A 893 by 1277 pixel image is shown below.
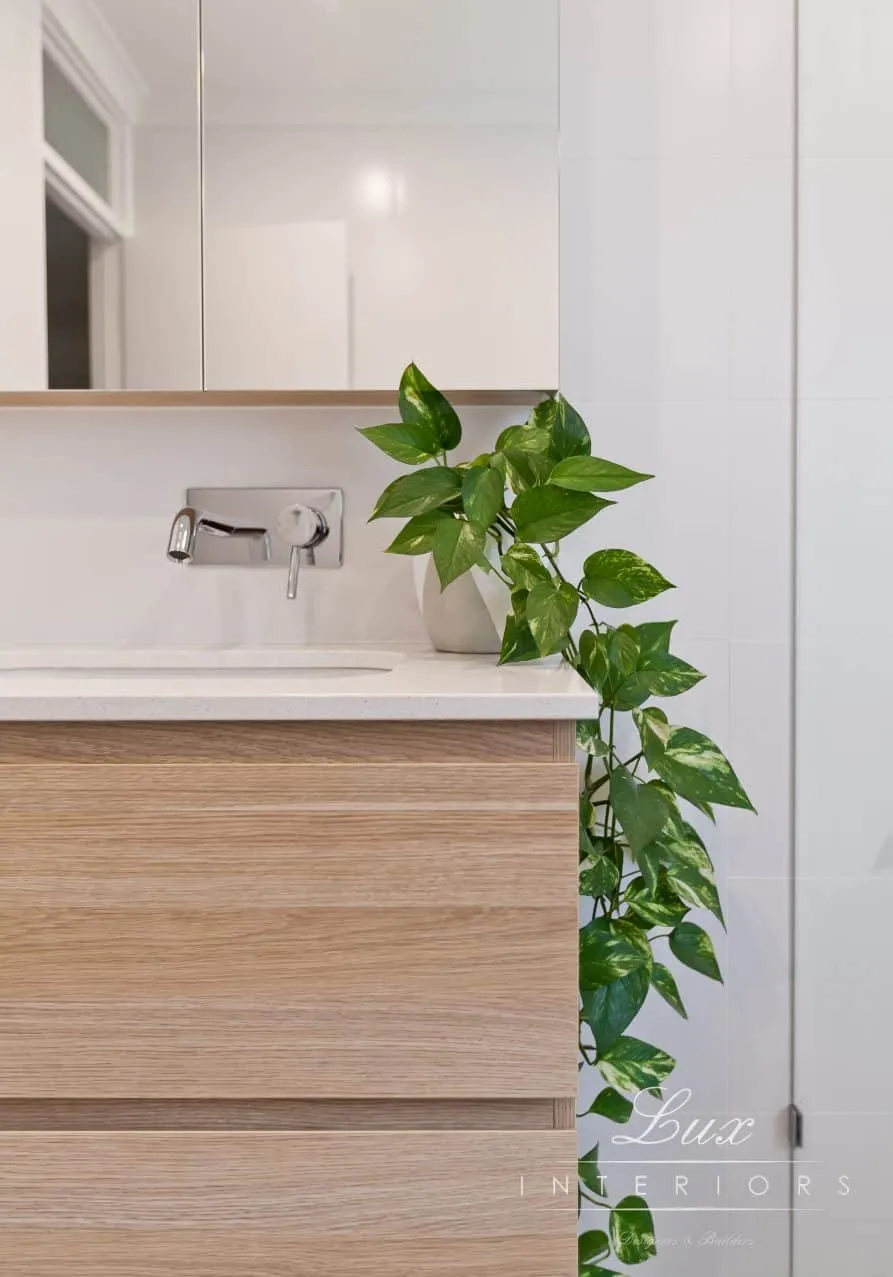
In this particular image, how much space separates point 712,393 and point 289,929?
2.82 ft

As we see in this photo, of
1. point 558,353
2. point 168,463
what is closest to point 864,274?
point 558,353

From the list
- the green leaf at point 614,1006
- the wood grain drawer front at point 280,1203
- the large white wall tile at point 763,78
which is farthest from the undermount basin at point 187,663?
the large white wall tile at point 763,78

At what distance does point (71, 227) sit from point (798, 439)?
90 cm

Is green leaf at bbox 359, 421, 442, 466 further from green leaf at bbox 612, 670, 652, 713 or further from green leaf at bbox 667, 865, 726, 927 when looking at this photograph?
green leaf at bbox 667, 865, 726, 927

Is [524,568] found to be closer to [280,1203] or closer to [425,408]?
[425,408]

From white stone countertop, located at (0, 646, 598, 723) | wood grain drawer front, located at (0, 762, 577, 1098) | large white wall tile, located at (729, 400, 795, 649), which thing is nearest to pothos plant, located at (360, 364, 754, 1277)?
white stone countertop, located at (0, 646, 598, 723)

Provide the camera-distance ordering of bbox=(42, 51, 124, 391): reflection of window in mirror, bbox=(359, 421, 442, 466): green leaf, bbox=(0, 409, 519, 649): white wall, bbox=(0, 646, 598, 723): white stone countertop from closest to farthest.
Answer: bbox=(0, 646, 598, 723): white stone countertop, bbox=(359, 421, 442, 466): green leaf, bbox=(42, 51, 124, 391): reflection of window in mirror, bbox=(0, 409, 519, 649): white wall

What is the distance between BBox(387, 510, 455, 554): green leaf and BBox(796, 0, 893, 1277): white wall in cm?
52

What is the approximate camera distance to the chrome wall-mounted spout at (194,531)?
1.23 metres

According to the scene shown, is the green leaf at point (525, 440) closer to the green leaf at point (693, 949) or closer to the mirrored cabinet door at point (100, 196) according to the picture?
the mirrored cabinet door at point (100, 196)

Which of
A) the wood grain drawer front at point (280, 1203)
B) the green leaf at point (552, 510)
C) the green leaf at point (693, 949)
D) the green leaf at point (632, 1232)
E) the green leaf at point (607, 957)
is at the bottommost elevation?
the green leaf at point (632, 1232)

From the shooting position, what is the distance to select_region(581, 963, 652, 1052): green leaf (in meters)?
1.08

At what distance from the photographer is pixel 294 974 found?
0.85 m

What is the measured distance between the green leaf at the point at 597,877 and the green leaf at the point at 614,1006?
86mm
